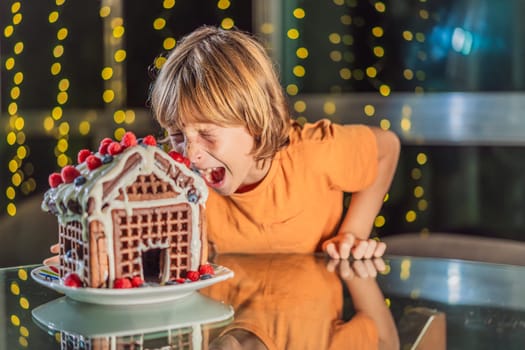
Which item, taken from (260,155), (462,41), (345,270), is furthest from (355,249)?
(462,41)

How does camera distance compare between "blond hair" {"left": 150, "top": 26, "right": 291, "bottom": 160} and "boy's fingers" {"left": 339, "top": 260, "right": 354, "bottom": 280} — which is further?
"blond hair" {"left": 150, "top": 26, "right": 291, "bottom": 160}

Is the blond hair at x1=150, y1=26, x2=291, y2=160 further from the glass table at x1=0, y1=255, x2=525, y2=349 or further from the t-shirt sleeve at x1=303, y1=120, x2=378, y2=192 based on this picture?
the glass table at x1=0, y1=255, x2=525, y2=349

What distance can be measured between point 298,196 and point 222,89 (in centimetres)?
32

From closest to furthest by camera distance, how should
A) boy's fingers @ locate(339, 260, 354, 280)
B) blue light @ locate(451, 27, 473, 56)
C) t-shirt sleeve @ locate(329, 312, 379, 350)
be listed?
t-shirt sleeve @ locate(329, 312, 379, 350)
boy's fingers @ locate(339, 260, 354, 280)
blue light @ locate(451, 27, 473, 56)

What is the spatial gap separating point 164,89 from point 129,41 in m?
1.12

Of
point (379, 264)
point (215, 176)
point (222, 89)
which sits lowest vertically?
point (379, 264)

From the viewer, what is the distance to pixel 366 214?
1.62 metres

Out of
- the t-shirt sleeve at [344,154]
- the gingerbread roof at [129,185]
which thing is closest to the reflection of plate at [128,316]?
the gingerbread roof at [129,185]

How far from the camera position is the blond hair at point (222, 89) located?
4.45ft

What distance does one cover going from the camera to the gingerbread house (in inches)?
37.2

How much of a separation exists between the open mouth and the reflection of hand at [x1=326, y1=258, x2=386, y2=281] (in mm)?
219

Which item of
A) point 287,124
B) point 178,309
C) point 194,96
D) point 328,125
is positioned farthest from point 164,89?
point 178,309

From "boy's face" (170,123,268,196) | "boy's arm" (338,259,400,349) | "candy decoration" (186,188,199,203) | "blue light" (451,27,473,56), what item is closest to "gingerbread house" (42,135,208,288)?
"candy decoration" (186,188,199,203)

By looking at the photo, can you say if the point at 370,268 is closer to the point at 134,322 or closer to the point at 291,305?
the point at 291,305
